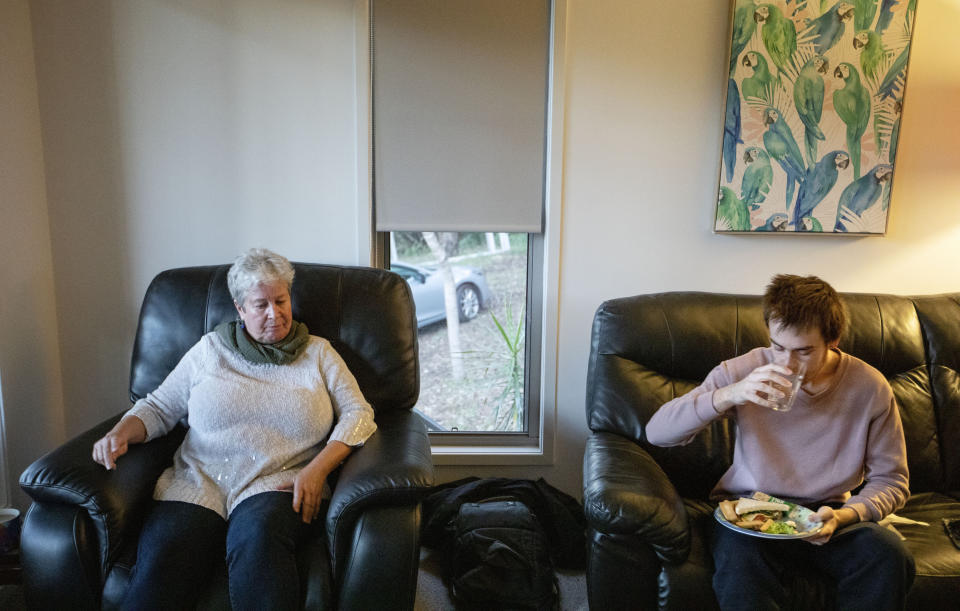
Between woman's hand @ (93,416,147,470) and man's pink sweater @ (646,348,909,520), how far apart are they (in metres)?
1.50

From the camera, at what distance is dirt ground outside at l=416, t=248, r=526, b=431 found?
106 inches

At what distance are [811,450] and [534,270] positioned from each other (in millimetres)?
1242

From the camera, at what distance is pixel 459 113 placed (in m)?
2.42

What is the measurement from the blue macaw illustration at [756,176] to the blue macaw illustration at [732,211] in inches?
1.1

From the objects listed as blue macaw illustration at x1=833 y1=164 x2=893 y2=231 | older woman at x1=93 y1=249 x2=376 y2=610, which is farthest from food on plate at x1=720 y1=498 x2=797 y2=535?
blue macaw illustration at x1=833 y1=164 x2=893 y2=231

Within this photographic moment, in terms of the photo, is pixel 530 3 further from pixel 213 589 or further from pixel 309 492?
pixel 213 589

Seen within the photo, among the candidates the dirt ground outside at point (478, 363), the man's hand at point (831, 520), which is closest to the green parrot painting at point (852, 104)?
the dirt ground outside at point (478, 363)

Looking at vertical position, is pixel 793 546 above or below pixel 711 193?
below

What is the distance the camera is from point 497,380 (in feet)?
9.05

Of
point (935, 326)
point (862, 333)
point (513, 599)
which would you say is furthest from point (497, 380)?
point (935, 326)

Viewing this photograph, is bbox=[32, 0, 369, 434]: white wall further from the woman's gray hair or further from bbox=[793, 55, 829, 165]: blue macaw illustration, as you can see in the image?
bbox=[793, 55, 829, 165]: blue macaw illustration

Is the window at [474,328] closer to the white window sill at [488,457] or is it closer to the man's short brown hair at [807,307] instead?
the white window sill at [488,457]

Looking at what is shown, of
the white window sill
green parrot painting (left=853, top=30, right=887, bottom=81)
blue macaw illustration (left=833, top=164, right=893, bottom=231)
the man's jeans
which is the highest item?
green parrot painting (left=853, top=30, right=887, bottom=81)

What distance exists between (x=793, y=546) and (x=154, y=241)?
2383mm
